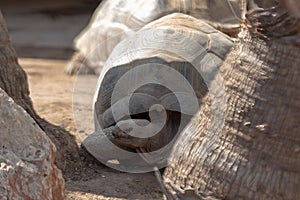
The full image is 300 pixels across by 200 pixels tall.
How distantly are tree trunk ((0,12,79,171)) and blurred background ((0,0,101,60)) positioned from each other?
3.44m

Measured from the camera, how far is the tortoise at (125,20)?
5047mm

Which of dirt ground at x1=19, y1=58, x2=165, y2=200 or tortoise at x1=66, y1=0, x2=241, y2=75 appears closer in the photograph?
dirt ground at x1=19, y1=58, x2=165, y2=200

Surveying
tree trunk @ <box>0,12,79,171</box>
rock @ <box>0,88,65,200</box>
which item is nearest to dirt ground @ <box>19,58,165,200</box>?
tree trunk @ <box>0,12,79,171</box>

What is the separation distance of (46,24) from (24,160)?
6820 millimetres

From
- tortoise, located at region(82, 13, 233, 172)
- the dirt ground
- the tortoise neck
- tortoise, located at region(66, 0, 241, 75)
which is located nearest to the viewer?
the tortoise neck

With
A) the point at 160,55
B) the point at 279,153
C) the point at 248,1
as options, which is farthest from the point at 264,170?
the point at 160,55

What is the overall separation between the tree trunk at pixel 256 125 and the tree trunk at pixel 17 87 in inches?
45.2

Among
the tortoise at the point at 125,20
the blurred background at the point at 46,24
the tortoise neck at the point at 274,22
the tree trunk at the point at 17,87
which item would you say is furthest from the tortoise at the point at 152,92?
the blurred background at the point at 46,24

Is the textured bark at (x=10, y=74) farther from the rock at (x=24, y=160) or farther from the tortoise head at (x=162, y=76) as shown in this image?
the rock at (x=24, y=160)

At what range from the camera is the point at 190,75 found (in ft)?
13.1

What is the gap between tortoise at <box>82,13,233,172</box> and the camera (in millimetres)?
3764

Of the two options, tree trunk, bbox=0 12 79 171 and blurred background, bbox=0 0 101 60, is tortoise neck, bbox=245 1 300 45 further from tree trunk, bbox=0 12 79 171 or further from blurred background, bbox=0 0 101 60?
blurred background, bbox=0 0 101 60

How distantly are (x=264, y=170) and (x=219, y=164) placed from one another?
0.19 m

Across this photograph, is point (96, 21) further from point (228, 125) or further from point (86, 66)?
point (228, 125)
